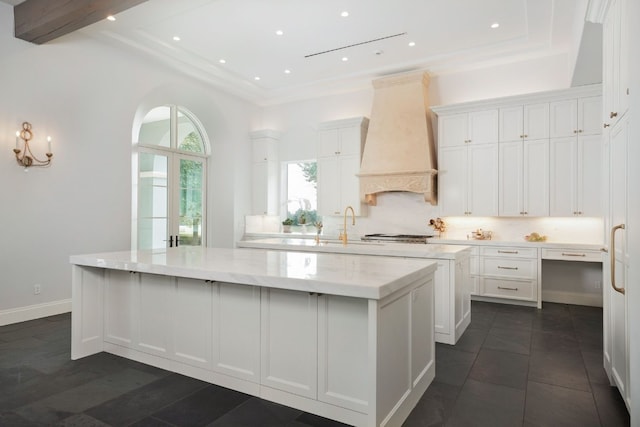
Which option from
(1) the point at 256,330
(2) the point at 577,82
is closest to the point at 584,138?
(2) the point at 577,82

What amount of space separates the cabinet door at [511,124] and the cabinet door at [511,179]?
9 cm

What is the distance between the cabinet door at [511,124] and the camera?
561cm

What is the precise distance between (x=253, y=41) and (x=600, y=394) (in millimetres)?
5454

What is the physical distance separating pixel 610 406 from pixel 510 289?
2.98m

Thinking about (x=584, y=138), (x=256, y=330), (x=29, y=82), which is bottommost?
(x=256, y=330)

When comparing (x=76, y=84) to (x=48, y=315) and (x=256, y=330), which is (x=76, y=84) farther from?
(x=256, y=330)

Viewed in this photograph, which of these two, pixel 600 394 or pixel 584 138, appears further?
pixel 584 138

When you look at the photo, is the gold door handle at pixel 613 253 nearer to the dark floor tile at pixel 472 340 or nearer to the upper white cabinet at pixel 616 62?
the upper white cabinet at pixel 616 62

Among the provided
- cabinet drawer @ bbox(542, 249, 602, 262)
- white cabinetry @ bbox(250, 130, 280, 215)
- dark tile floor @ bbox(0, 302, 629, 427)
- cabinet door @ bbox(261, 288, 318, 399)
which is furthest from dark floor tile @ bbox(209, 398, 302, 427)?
white cabinetry @ bbox(250, 130, 280, 215)

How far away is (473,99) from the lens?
6266mm

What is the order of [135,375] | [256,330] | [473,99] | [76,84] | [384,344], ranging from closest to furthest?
[384,344]
[256,330]
[135,375]
[76,84]
[473,99]

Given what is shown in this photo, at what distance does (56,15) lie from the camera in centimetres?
404

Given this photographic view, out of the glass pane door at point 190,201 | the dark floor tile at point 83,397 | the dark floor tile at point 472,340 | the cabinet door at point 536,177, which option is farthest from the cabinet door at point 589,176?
the glass pane door at point 190,201

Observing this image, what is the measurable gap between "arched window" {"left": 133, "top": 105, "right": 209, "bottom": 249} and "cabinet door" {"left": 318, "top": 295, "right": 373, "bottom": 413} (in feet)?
15.4
